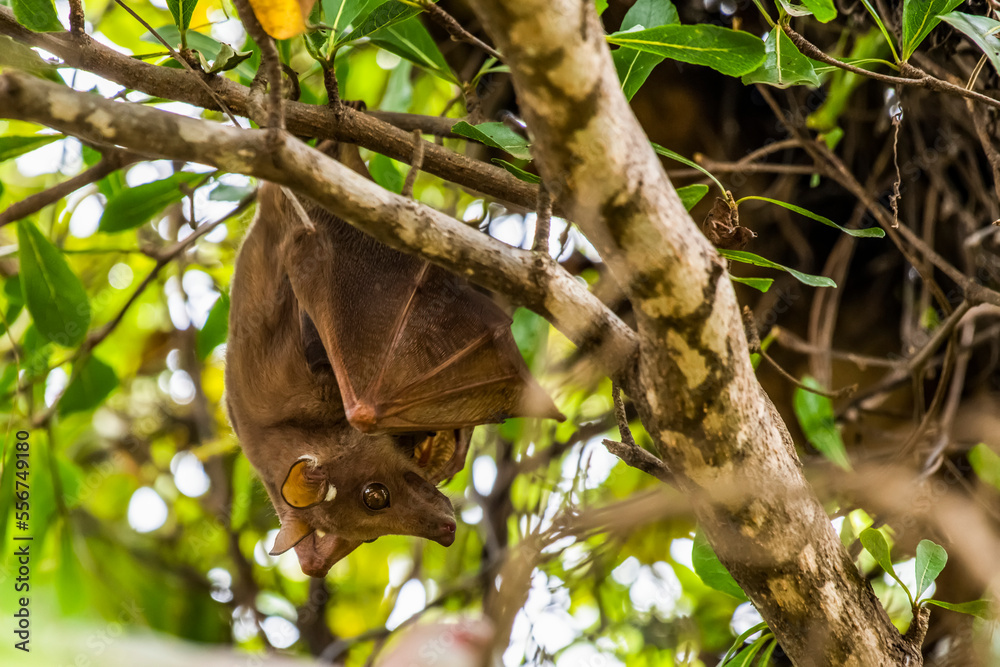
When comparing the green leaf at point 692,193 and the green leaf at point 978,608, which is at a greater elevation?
the green leaf at point 692,193

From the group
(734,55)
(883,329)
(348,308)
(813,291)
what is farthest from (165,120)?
(883,329)

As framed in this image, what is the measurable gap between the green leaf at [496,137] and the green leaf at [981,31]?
1.28m

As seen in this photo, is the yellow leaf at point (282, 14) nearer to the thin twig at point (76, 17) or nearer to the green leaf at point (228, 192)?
the thin twig at point (76, 17)

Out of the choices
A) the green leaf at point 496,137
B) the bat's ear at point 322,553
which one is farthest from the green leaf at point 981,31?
the bat's ear at point 322,553

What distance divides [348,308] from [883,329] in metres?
2.93

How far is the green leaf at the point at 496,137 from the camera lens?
85.7 inches

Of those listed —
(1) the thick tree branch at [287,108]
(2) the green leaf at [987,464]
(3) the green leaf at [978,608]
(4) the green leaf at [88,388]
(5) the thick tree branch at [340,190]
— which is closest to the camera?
(5) the thick tree branch at [340,190]

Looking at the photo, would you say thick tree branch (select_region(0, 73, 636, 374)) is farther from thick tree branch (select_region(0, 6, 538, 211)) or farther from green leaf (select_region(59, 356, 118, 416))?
green leaf (select_region(59, 356, 118, 416))

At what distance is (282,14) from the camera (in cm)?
158

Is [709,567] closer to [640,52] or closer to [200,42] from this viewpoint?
[640,52]

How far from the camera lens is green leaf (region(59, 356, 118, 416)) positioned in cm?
344

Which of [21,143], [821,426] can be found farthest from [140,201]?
[821,426]

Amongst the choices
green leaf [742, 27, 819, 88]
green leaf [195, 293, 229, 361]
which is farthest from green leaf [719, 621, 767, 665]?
green leaf [195, 293, 229, 361]

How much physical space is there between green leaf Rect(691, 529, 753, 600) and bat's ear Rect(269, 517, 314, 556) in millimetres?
1510
